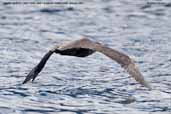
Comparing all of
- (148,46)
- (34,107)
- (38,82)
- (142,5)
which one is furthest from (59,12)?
(34,107)

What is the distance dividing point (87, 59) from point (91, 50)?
11.0 ft

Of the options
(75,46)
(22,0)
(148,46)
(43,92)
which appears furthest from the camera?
(22,0)

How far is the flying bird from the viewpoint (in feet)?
31.5

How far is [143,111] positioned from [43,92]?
1.92m

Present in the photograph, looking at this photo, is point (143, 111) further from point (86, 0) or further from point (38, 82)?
point (86, 0)

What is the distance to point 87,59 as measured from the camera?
14133 mm

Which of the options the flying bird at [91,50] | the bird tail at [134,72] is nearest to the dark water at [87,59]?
the flying bird at [91,50]

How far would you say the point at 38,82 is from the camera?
12.1m

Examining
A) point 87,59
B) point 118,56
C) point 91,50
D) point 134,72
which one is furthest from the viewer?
point 87,59

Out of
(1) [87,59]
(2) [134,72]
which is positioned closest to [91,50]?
(2) [134,72]

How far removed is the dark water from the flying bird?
0.77m

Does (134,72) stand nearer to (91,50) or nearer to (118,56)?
(118,56)

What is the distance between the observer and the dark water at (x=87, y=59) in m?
10.9

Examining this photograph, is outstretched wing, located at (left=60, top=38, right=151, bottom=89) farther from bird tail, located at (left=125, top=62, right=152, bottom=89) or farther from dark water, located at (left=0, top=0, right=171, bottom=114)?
dark water, located at (left=0, top=0, right=171, bottom=114)
